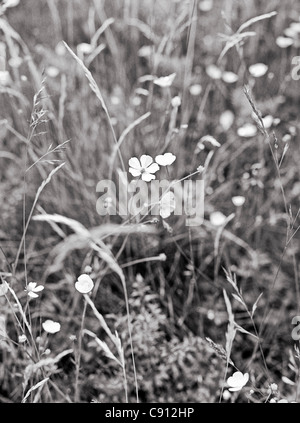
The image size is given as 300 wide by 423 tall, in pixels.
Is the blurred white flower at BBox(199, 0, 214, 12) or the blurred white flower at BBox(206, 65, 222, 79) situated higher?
the blurred white flower at BBox(199, 0, 214, 12)

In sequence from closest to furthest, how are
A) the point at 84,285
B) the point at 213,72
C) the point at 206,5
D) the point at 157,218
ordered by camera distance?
the point at 84,285 → the point at 157,218 → the point at 213,72 → the point at 206,5

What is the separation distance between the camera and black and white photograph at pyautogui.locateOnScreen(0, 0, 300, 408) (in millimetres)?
1196

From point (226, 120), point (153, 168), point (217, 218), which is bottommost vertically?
point (217, 218)

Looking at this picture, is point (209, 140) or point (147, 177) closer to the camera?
point (147, 177)

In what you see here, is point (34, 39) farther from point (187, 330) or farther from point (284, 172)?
point (187, 330)

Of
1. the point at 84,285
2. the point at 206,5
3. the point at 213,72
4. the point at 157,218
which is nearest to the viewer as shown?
the point at 84,285

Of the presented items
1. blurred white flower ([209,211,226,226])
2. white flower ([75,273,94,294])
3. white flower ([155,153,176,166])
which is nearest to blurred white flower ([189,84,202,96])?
blurred white flower ([209,211,226,226])

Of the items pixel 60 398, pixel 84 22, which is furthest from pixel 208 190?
pixel 84 22

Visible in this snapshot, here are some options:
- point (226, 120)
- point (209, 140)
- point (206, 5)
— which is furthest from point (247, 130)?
point (206, 5)

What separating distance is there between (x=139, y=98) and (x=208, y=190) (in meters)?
0.36

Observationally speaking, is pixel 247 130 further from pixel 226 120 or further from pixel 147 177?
pixel 147 177

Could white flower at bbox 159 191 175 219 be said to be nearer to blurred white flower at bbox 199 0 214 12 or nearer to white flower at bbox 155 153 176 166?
white flower at bbox 155 153 176 166

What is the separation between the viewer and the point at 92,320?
134 cm

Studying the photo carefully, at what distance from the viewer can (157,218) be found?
3.61ft
